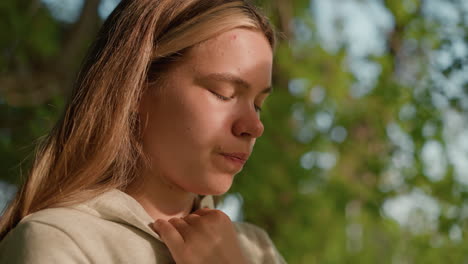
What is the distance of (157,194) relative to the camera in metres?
1.40

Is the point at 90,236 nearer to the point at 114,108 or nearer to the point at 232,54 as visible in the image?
the point at 114,108

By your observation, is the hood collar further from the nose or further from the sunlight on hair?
the sunlight on hair

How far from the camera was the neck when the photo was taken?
1389 millimetres

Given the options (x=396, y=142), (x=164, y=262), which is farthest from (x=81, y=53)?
(x=164, y=262)

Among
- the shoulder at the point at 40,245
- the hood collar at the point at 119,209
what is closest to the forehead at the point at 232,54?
the hood collar at the point at 119,209

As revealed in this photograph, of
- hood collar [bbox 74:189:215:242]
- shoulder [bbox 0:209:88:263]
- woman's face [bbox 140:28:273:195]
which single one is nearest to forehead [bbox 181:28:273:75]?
woman's face [bbox 140:28:273:195]

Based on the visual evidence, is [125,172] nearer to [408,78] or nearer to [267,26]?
[267,26]

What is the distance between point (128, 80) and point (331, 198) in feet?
7.16

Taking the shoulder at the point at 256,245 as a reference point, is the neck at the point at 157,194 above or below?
above

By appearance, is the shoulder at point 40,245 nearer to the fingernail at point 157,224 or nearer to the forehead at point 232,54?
the fingernail at point 157,224

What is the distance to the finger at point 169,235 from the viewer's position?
1.28 metres

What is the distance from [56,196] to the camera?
132 cm

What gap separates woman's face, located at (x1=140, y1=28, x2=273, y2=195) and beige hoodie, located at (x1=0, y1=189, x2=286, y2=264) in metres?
0.13

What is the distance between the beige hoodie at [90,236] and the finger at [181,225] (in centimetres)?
5
